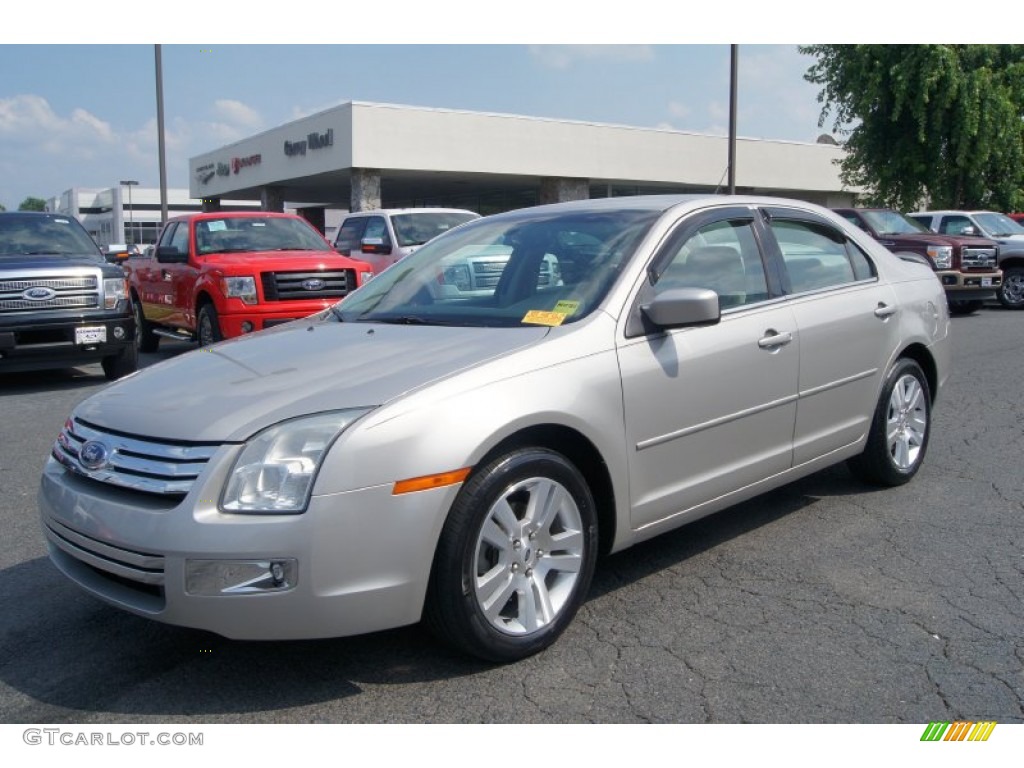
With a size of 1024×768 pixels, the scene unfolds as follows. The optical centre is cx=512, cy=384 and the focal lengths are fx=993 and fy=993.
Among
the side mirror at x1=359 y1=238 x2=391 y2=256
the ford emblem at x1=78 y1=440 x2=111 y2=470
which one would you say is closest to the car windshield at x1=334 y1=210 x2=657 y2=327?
the ford emblem at x1=78 y1=440 x2=111 y2=470

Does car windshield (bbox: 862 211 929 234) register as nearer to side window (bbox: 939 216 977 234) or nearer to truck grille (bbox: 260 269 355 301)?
side window (bbox: 939 216 977 234)

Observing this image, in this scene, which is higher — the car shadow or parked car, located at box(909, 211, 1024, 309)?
parked car, located at box(909, 211, 1024, 309)

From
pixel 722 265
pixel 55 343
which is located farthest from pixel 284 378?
pixel 55 343

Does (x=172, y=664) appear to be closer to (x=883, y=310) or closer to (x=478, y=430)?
(x=478, y=430)

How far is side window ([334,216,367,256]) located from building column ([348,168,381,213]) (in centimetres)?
1853

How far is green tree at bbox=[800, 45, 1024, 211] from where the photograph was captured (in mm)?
22906


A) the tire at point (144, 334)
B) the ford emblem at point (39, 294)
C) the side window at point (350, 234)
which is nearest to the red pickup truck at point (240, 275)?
the tire at point (144, 334)

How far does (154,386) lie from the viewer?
12.0 ft

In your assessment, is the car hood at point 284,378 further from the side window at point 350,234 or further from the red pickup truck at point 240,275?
the side window at point 350,234

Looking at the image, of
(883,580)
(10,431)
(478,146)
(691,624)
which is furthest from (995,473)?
→ (478,146)

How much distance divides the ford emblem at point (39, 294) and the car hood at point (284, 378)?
244 inches

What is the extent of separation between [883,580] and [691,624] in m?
0.99

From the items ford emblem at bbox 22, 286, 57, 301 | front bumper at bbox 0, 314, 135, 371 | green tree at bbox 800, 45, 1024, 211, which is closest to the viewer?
front bumper at bbox 0, 314, 135, 371
